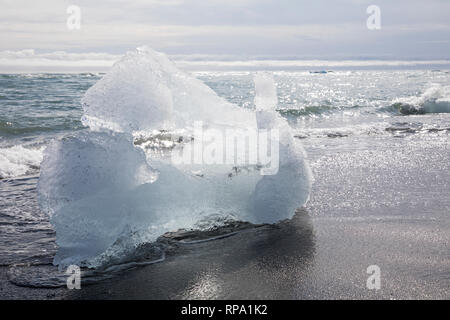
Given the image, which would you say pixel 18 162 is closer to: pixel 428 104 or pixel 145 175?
pixel 145 175

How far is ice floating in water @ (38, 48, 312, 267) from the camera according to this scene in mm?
2994

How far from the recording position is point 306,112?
1546 cm

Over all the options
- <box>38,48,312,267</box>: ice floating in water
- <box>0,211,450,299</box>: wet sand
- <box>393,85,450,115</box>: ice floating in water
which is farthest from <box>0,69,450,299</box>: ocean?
<box>393,85,450,115</box>: ice floating in water

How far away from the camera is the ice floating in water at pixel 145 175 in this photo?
9.82 feet

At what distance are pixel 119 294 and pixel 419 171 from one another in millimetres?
4311

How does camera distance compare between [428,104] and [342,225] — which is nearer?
[342,225]

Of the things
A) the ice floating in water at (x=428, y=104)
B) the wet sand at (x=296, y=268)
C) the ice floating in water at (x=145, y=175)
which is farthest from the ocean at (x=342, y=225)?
the ice floating in water at (x=428, y=104)

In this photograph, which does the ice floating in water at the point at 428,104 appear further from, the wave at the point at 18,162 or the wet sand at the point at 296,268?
the wet sand at the point at 296,268

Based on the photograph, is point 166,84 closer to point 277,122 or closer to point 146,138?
point 277,122

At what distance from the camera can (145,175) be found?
3.24 meters

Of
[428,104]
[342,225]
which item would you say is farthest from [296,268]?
[428,104]

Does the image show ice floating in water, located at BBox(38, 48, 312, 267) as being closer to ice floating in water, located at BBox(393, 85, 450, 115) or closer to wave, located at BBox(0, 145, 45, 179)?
wave, located at BBox(0, 145, 45, 179)

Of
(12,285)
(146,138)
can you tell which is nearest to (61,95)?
(146,138)
